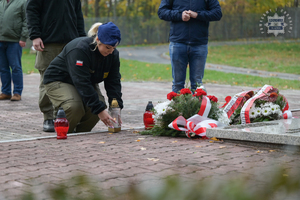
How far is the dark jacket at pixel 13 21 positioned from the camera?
28.0 ft

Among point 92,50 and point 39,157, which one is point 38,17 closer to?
point 92,50

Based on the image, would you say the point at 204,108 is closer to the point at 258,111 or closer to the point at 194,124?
the point at 194,124

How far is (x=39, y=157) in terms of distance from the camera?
3.96 m

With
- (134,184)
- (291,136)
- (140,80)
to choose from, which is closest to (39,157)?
(291,136)

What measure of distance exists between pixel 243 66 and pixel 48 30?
1537 cm

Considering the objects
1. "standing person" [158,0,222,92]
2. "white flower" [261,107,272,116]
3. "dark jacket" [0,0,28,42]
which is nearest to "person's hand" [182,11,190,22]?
"standing person" [158,0,222,92]

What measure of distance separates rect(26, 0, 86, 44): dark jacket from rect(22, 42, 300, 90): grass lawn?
7564 mm

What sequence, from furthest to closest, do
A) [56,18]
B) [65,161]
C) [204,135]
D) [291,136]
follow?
[56,18]
[204,135]
[291,136]
[65,161]

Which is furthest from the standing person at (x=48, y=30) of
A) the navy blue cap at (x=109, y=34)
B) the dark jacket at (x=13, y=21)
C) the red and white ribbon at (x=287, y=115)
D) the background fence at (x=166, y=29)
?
the background fence at (x=166, y=29)

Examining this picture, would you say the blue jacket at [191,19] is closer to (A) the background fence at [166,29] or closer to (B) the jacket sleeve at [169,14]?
(B) the jacket sleeve at [169,14]

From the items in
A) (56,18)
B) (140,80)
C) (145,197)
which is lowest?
(140,80)

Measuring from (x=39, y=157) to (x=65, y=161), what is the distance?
326 mm

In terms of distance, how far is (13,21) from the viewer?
8.72m

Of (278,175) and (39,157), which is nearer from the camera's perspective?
(278,175)
